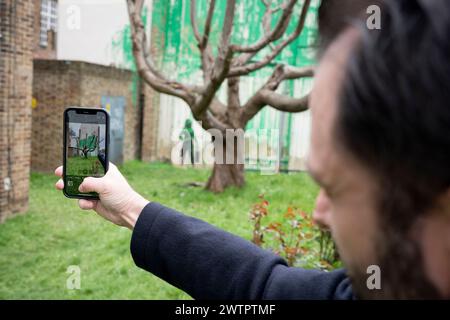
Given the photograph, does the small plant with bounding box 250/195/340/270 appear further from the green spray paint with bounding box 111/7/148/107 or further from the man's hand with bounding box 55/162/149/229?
the green spray paint with bounding box 111/7/148/107

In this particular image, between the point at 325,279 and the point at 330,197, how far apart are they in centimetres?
45

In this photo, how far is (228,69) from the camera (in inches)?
200

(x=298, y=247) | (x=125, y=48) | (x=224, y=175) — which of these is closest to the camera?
(x=298, y=247)

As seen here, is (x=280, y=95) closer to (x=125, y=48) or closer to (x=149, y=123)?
(x=125, y=48)

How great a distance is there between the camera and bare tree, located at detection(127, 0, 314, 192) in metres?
5.18

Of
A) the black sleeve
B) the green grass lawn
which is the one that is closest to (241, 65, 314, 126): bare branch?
the green grass lawn

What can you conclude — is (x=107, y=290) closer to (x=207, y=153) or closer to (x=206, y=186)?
(x=206, y=186)

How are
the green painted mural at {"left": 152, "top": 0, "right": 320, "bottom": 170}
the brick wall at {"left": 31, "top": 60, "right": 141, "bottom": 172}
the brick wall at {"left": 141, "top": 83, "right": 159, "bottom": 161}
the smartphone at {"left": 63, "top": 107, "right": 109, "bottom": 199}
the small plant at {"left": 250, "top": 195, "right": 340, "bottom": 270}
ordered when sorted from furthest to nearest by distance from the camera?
the brick wall at {"left": 141, "top": 83, "right": 159, "bottom": 161} → the green painted mural at {"left": 152, "top": 0, "right": 320, "bottom": 170} → the brick wall at {"left": 31, "top": 60, "right": 141, "bottom": 172} → the small plant at {"left": 250, "top": 195, "right": 340, "bottom": 270} → the smartphone at {"left": 63, "top": 107, "right": 109, "bottom": 199}

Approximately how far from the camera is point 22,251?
214 inches

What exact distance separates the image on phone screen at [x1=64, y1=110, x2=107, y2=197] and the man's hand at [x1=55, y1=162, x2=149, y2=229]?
1.4 inches

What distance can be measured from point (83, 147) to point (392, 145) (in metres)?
1.14

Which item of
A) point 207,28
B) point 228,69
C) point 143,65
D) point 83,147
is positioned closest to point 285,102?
point 228,69

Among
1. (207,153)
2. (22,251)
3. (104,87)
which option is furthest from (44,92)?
(22,251)
